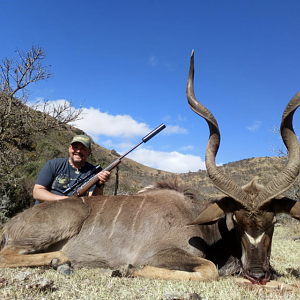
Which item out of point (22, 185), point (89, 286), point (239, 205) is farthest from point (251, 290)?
point (22, 185)

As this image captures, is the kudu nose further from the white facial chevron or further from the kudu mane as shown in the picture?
the kudu mane

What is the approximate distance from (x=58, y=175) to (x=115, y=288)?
291 cm

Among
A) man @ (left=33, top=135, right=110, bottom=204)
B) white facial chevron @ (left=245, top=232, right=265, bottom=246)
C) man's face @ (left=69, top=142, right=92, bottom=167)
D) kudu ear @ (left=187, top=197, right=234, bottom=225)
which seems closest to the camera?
white facial chevron @ (left=245, top=232, right=265, bottom=246)

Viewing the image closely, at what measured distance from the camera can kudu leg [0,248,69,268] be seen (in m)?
3.37

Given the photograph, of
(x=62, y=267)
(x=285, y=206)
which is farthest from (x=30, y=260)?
(x=285, y=206)

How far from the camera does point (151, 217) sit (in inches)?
156

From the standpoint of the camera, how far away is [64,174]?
525 cm

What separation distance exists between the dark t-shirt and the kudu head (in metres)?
2.65

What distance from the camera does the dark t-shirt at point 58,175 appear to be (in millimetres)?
4972

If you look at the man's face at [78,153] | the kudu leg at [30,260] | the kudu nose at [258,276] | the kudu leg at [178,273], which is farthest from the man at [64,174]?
the kudu nose at [258,276]

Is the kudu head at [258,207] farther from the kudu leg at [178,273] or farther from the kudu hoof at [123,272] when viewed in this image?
the kudu hoof at [123,272]

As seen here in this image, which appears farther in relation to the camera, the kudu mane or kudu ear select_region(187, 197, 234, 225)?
the kudu mane

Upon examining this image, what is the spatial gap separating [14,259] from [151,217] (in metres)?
1.67

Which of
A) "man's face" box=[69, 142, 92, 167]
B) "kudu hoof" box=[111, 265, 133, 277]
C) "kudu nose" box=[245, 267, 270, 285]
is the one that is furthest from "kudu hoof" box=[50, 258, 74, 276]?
"man's face" box=[69, 142, 92, 167]
